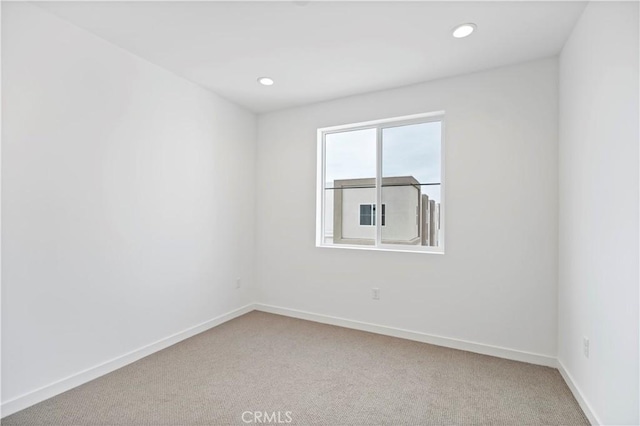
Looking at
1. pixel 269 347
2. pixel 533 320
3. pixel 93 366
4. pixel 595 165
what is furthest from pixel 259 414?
pixel 595 165

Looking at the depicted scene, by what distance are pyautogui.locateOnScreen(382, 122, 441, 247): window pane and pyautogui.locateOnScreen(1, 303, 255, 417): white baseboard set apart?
2272 millimetres

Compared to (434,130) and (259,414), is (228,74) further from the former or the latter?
(259,414)

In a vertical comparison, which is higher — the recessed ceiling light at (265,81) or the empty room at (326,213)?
the recessed ceiling light at (265,81)

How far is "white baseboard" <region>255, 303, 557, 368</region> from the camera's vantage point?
2.69m

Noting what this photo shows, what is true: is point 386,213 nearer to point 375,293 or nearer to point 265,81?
point 375,293

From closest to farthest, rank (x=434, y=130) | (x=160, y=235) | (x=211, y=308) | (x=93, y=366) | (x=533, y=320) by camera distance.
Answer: (x=93, y=366), (x=533, y=320), (x=160, y=235), (x=434, y=130), (x=211, y=308)

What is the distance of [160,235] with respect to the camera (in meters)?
2.96

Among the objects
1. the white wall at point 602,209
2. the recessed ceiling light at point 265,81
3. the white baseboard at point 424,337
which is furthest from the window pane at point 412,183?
the recessed ceiling light at point 265,81

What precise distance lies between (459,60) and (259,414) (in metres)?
3.11

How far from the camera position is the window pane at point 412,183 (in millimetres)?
3266

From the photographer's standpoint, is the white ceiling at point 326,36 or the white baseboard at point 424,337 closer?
the white ceiling at point 326,36

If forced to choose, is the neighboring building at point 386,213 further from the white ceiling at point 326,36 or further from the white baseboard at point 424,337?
the white ceiling at point 326,36

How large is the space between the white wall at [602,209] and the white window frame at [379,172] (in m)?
0.98

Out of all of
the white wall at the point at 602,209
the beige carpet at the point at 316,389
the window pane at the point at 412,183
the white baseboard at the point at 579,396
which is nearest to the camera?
the white wall at the point at 602,209
